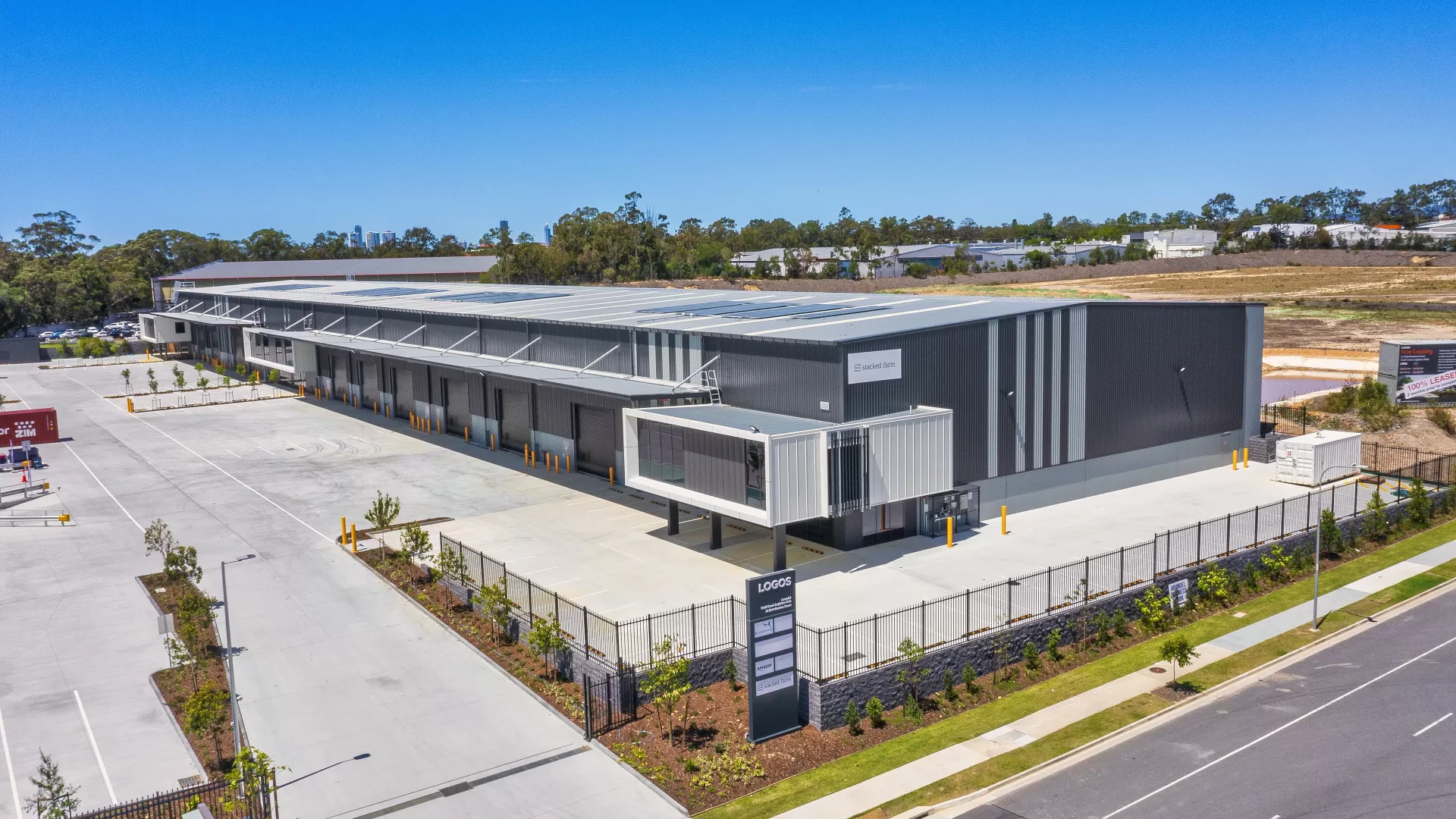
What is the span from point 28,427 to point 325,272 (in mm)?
102717

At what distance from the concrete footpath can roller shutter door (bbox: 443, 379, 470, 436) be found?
37.5 metres

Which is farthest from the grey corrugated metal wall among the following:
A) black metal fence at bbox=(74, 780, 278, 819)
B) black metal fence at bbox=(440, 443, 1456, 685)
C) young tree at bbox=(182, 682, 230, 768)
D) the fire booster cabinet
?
the fire booster cabinet

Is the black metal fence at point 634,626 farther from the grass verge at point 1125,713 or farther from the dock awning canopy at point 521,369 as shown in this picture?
the dock awning canopy at point 521,369

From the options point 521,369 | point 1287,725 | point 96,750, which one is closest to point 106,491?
point 521,369

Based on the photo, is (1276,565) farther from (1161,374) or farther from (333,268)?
(333,268)

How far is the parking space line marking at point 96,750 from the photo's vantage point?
19.0 m

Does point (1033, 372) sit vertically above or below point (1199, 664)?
above

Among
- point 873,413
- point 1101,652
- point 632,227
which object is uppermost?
point 632,227

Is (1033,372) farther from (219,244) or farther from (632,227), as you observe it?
(219,244)

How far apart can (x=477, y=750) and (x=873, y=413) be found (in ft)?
55.3

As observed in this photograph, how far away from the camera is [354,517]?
3809cm

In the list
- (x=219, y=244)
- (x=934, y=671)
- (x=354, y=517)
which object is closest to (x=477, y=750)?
(x=934, y=671)

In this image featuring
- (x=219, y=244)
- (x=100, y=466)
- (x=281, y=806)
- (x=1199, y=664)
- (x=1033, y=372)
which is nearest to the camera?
(x=281, y=806)

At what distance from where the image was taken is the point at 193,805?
18.0 m
